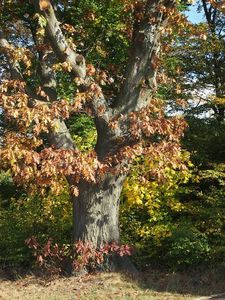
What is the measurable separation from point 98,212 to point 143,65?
9.06 feet

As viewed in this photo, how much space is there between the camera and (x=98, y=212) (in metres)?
8.53

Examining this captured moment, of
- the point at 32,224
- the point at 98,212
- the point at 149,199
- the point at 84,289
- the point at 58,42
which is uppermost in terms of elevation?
the point at 58,42

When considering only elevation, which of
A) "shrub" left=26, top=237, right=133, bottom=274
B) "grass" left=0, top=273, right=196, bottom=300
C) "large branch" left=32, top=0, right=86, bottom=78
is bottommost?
"grass" left=0, top=273, right=196, bottom=300

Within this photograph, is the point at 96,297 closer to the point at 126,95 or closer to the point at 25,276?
the point at 25,276

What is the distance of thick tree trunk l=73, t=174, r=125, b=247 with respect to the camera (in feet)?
27.8

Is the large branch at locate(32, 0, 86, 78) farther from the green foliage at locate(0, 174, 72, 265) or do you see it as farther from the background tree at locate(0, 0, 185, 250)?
the green foliage at locate(0, 174, 72, 265)

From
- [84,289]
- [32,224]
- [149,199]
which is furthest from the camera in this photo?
[32,224]

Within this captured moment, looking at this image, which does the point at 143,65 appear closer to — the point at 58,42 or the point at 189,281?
the point at 58,42

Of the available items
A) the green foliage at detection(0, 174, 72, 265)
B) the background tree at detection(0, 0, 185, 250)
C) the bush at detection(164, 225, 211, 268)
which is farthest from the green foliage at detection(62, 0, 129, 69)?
the bush at detection(164, 225, 211, 268)

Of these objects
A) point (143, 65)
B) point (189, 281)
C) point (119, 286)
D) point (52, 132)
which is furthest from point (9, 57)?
point (189, 281)

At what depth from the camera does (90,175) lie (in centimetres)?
732

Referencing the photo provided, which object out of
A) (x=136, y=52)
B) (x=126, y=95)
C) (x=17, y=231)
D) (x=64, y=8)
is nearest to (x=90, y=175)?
(x=126, y=95)

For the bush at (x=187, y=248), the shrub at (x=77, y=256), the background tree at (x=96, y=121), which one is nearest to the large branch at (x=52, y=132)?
the background tree at (x=96, y=121)

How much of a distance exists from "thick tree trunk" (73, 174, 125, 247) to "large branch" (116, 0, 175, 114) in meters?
1.40
